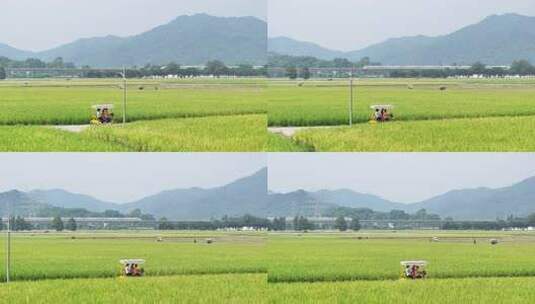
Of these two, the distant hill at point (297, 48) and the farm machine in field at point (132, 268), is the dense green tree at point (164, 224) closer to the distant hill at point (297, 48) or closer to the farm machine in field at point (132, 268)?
the farm machine in field at point (132, 268)

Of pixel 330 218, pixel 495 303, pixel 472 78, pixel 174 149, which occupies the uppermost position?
pixel 472 78

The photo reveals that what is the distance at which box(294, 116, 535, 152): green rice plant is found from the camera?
30.7 feet

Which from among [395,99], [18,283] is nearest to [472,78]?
[395,99]

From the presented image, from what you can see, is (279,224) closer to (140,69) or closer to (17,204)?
(140,69)

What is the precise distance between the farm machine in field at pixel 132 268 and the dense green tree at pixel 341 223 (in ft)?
6.24

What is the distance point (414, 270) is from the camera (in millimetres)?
10023

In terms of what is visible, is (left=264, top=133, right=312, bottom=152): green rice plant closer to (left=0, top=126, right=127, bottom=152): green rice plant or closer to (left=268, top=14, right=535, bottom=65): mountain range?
(left=268, top=14, right=535, bottom=65): mountain range

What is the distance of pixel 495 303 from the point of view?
30.6 ft

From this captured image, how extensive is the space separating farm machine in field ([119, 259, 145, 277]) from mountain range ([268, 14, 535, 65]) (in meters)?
2.51

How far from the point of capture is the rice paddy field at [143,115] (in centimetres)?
939

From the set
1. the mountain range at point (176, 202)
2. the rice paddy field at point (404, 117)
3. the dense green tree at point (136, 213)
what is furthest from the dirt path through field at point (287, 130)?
the dense green tree at point (136, 213)

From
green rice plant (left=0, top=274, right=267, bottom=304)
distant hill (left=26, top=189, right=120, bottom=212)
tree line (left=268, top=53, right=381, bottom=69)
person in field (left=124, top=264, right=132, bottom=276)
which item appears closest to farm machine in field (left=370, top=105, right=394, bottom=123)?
tree line (left=268, top=53, right=381, bottom=69)

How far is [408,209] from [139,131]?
2.65m

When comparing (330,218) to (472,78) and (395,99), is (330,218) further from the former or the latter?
(472,78)
